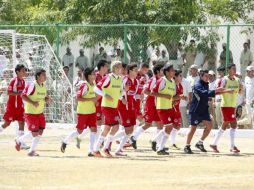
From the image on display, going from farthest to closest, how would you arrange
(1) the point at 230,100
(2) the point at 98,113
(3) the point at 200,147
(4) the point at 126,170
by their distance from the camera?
(2) the point at 98,113, (1) the point at 230,100, (3) the point at 200,147, (4) the point at 126,170

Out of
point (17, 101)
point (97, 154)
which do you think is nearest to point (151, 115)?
point (97, 154)

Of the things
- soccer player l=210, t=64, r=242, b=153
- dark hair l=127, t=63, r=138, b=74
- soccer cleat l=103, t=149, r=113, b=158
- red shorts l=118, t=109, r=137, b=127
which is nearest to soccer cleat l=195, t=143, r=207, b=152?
soccer player l=210, t=64, r=242, b=153

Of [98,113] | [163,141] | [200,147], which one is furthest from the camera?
[98,113]

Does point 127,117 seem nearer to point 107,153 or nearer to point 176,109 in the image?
point 107,153

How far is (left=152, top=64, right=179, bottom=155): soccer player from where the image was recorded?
74.4 feet

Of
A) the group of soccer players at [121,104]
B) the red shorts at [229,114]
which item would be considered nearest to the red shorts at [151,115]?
the group of soccer players at [121,104]

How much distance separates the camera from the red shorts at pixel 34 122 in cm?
2181

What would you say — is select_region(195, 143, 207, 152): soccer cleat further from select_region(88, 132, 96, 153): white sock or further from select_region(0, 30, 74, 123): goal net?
select_region(0, 30, 74, 123): goal net

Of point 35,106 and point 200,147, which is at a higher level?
point 35,106

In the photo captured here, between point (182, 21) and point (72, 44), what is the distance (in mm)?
3569

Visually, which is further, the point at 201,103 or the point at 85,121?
the point at 201,103

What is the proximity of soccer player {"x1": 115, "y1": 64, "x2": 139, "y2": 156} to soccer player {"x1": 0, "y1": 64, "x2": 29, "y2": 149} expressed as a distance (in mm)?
2266

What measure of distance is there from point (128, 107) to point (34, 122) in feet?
6.84

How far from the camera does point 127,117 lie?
2233 cm
